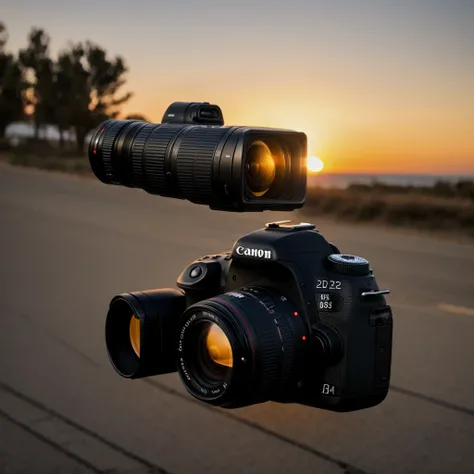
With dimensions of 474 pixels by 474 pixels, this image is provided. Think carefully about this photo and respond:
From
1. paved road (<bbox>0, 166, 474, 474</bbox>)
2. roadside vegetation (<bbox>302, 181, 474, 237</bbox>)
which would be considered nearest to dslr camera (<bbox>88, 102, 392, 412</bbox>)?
paved road (<bbox>0, 166, 474, 474</bbox>)

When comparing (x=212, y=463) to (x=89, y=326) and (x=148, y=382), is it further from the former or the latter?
(x=89, y=326)

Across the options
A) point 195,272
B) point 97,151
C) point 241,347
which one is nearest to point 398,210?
point 97,151

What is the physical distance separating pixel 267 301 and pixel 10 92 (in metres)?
45.3

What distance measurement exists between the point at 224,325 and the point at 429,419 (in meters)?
2.12

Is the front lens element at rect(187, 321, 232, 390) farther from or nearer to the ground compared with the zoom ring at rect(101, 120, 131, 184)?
nearer to the ground

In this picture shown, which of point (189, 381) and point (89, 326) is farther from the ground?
point (189, 381)

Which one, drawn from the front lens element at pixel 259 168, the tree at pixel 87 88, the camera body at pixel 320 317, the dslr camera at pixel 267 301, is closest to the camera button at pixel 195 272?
the dslr camera at pixel 267 301

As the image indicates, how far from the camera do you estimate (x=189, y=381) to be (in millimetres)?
2744

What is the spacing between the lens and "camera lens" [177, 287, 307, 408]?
8.40 feet

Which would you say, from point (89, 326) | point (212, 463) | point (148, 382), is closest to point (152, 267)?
point (89, 326)

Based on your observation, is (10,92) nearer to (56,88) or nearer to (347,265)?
(56,88)

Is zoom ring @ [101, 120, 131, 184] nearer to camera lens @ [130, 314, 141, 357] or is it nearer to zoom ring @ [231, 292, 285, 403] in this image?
camera lens @ [130, 314, 141, 357]

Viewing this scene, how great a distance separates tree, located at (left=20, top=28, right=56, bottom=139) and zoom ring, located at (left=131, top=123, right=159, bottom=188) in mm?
40077

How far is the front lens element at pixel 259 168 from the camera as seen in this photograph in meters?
2.86
